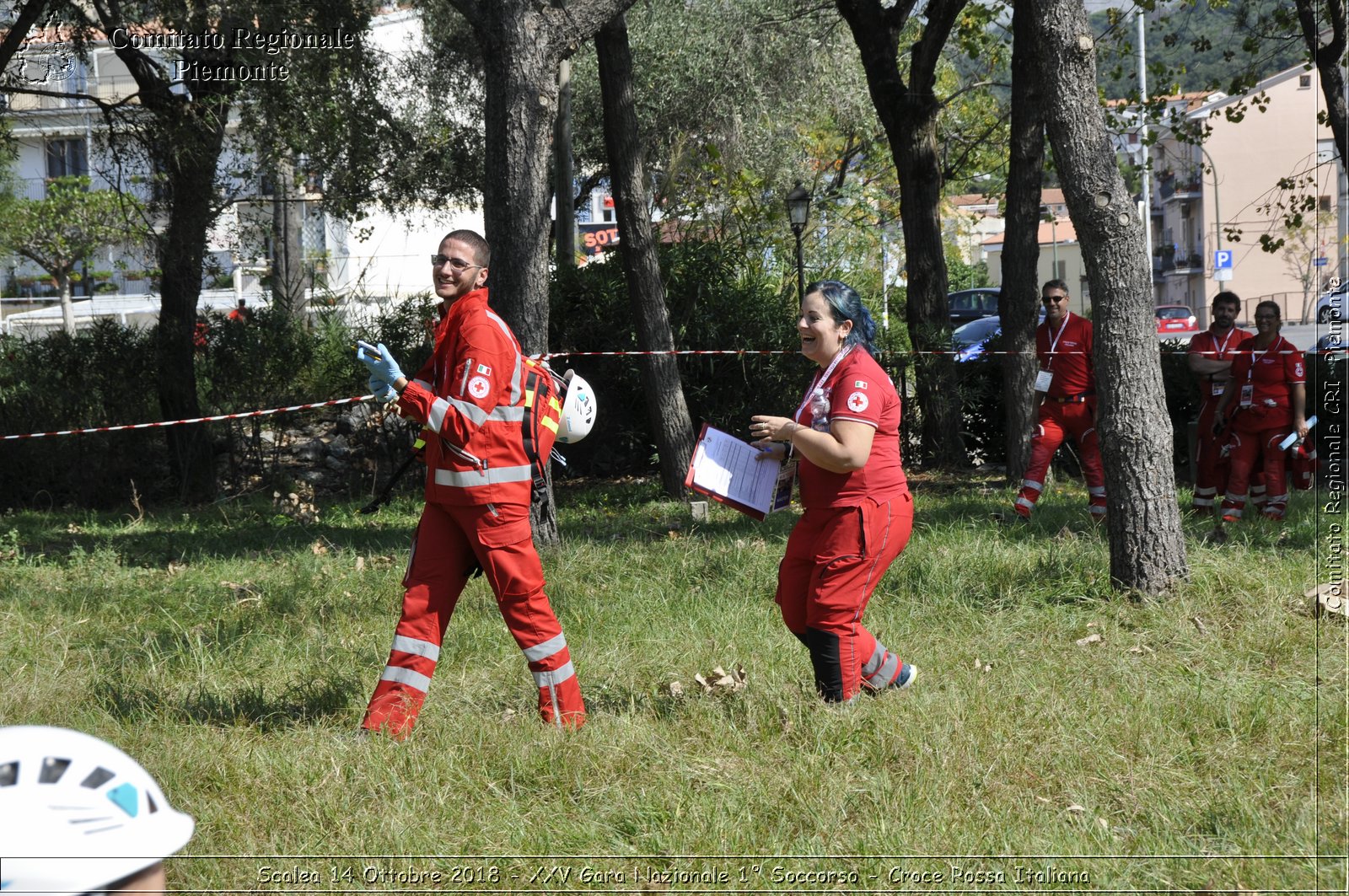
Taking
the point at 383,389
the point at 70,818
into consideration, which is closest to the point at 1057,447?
the point at 383,389

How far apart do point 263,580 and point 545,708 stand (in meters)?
3.75

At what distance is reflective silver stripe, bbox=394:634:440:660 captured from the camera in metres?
4.71

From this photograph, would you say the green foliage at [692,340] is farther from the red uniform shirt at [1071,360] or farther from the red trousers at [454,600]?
the red trousers at [454,600]

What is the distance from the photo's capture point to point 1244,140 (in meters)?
63.5

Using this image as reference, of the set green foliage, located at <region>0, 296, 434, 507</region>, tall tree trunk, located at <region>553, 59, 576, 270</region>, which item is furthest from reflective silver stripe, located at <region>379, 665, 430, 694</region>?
tall tree trunk, located at <region>553, 59, 576, 270</region>

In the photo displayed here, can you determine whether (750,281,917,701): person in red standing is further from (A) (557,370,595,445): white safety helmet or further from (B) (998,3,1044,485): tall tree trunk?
(B) (998,3,1044,485): tall tree trunk

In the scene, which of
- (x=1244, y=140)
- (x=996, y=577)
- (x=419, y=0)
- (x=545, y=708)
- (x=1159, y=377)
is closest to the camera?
(x=545, y=708)

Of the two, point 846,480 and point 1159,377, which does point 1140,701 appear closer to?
point 846,480

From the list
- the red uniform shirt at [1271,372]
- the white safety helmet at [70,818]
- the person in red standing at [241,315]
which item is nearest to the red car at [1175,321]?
the red uniform shirt at [1271,372]

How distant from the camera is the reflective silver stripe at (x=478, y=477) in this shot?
4605 millimetres

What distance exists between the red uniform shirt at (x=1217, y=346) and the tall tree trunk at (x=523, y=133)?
18.7 ft

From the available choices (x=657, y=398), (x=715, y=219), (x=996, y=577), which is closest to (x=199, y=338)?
(x=657, y=398)

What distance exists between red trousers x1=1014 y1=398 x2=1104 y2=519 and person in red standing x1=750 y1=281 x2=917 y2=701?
5.14 m

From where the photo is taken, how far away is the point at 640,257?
1116cm
